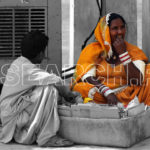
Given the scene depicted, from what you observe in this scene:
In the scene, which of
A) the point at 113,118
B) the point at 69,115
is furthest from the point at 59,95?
the point at 113,118

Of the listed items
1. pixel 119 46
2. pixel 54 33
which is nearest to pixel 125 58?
pixel 119 46

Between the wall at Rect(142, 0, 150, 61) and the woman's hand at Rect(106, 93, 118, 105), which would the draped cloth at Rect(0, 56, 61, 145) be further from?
the wall at Rect(142, 0, 150, 61)

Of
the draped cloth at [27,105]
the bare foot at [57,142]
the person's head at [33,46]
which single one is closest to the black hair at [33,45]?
the person's head at [33,46]

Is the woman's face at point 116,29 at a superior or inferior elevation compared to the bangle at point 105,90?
superior

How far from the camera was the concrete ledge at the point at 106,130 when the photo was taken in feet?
11.6

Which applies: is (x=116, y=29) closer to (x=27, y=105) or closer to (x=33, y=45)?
(x=33, y=45)

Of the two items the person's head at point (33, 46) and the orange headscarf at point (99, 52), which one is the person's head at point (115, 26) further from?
the person's head at point (33, 46)

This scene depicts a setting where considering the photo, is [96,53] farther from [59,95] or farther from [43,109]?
[43,109]

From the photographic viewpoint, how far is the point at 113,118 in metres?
3.57

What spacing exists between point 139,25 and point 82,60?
206 cm

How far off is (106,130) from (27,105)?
779mm

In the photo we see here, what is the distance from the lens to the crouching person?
143 inches

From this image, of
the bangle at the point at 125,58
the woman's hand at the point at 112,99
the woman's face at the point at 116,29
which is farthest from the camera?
the woman's face at the point at 116,29

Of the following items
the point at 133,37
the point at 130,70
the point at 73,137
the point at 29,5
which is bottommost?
the point at 73,137
